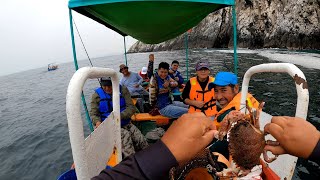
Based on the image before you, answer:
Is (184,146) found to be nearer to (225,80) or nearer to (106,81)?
(225,80)

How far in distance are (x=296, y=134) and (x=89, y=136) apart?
127 centimetres

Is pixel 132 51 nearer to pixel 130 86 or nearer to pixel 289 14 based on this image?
pixel 289 14

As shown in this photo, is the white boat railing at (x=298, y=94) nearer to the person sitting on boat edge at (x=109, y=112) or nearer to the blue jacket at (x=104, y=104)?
the person sitting on boat edge at (x=109, y=112)

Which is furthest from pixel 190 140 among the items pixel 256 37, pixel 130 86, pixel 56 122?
pixel 256 37

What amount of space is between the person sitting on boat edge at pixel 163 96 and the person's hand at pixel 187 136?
5655mm

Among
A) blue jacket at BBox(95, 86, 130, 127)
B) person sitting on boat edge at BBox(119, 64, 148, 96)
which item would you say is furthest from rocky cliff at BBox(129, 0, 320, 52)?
blue jacket at BBox(95, 86, 130, 127)

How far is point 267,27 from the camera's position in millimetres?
49969

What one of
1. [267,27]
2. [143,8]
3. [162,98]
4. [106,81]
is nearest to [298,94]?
[143,8]

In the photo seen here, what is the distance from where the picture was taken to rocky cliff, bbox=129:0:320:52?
36.9 meters

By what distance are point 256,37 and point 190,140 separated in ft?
187

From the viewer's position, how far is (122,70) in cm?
998

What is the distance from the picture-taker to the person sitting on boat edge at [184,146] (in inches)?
30.3

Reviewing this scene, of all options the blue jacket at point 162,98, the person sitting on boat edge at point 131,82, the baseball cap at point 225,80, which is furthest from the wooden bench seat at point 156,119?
the baseball cap at point 225,80

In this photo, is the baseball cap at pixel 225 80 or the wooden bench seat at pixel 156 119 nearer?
the baseball cap at pixel 225 80
